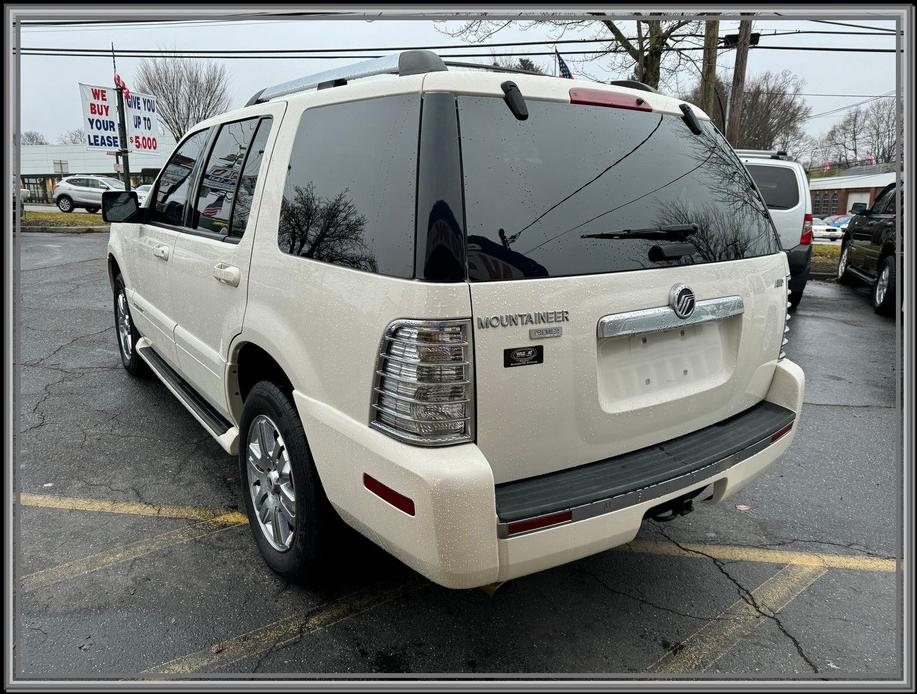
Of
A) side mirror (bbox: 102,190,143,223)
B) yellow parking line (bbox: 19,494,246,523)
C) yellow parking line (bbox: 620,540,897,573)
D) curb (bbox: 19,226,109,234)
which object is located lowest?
yellow parking line (bbox: 620,540,897,573)

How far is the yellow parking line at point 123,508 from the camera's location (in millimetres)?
3391

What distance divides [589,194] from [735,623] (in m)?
1.81

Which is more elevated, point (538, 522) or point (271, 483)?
point (538, 522)

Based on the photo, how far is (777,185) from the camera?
9234mm

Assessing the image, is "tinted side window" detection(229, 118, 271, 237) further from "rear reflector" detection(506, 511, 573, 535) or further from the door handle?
"rear reflector" detection(506, 511, 573, 535)

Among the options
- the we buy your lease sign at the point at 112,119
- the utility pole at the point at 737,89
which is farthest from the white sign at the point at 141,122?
the utility pole at the point at 737,89

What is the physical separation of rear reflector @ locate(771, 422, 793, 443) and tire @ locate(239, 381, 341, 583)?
5.97ft

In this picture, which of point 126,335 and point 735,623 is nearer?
point 735,623

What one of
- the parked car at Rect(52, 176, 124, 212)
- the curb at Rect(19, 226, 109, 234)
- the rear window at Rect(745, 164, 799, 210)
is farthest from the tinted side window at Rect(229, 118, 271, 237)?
the parked car at Rect(52, 176, 124, 212)

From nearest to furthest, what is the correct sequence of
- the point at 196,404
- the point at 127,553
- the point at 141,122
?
the point at 127,553 → the point at 196,404 → the point at 141,122

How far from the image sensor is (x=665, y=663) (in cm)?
243

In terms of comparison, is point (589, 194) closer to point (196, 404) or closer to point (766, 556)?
point (766, 556)

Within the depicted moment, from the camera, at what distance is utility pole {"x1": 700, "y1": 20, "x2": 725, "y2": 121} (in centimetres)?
1329

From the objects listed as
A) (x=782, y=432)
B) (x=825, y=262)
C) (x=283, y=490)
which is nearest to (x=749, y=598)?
(x=782, y=432)
